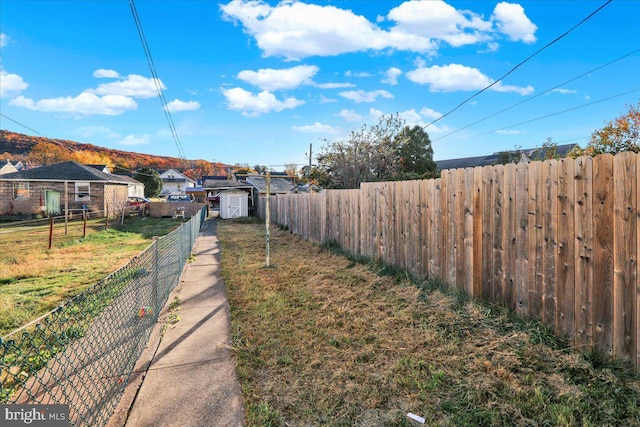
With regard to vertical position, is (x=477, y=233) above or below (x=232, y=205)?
below

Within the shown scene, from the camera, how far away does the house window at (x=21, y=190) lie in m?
21.0

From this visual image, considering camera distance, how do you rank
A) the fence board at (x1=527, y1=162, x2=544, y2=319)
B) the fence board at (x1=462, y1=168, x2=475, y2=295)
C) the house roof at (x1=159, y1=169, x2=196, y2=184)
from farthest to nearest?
the house roof at (x1=159, y1=169, x2=196, y2=184), the fence board at (x1=462, y1=168, x2=475, y2=295), the fence board at (x1=527, y1=162, x2=544, y2=319)

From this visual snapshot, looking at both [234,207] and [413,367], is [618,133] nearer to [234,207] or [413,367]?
[413,367]

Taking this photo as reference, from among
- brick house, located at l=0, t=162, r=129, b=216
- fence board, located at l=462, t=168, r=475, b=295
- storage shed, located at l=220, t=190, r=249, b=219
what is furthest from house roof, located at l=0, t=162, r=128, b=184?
fence board, located at l=462, t=168, r=475, b=295

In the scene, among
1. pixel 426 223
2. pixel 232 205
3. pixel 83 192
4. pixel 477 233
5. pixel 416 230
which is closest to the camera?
pixel 477 233

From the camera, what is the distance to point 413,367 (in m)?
2.90

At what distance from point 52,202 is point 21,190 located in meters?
2.30

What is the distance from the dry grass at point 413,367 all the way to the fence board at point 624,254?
0.81 ft

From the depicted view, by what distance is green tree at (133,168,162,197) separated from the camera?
4225 cm

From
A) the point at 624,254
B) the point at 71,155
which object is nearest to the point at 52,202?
the point at 624,254

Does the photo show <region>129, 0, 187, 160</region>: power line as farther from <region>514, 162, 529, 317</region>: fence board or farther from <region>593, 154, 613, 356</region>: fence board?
<region>593, 154, 613, 356</region>: fence board

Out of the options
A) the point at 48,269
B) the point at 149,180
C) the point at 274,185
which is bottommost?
the point at 48,269

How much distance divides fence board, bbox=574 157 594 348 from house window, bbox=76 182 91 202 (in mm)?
26019

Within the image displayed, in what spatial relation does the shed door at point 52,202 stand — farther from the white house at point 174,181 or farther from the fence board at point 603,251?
the white house at point 174,181
